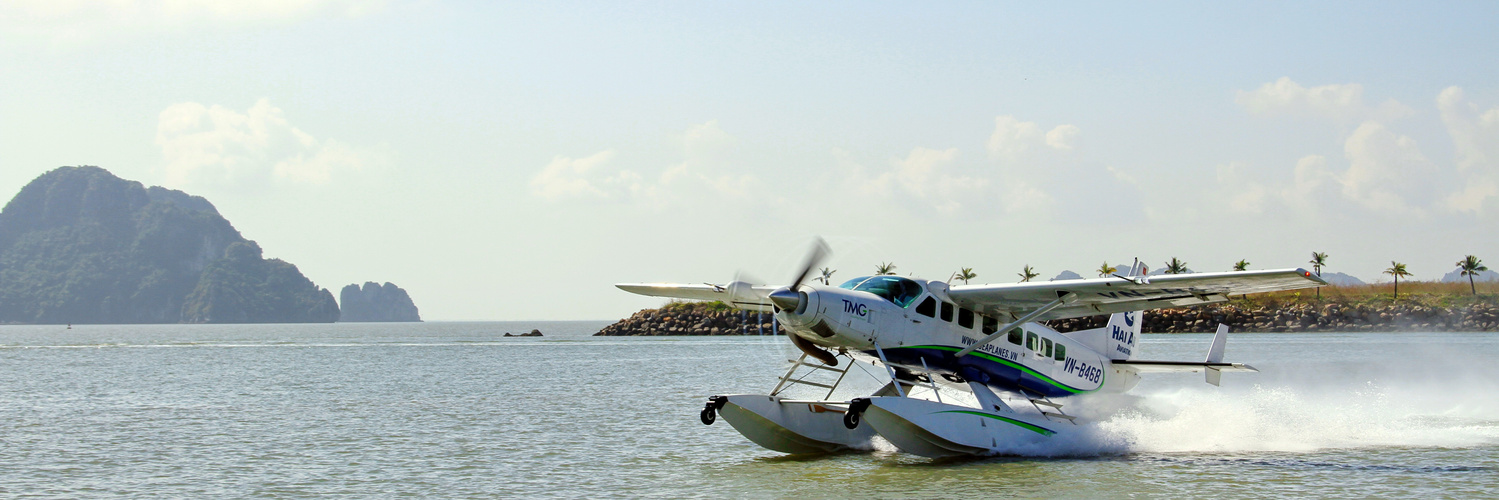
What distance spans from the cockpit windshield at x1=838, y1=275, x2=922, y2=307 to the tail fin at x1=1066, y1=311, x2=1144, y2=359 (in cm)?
491

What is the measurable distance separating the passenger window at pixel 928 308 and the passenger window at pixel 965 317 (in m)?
0.60

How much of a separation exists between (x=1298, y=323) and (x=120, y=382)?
78005 millimetres

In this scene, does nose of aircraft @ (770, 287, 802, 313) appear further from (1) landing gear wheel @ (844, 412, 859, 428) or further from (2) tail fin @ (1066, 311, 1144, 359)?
(2) tail fin @ (1066, 311, 1144, 359)

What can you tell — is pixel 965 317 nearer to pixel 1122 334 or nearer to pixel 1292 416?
pixel 1122 334

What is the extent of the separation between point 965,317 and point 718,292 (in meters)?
3.80

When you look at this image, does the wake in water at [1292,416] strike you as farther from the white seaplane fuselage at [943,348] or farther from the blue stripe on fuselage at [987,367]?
the white seaplane fuselage at [943,348]

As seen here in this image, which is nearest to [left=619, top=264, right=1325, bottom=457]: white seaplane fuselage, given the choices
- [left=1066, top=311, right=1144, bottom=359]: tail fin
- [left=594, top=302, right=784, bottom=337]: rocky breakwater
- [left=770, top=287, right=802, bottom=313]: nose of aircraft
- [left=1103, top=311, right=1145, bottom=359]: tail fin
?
[left=770, top=287, right=802, bottom=313]: nose of aircraft

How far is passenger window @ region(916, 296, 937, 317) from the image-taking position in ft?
50.9

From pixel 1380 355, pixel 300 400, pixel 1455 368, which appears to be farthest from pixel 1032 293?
pixel 1380 355

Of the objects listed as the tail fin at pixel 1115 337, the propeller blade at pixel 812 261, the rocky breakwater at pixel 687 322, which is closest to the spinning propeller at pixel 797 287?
the propeller blade at pixel 812 261

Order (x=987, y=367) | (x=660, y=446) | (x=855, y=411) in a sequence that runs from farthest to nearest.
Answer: (x=660, y=446), (x=987, y=367), (x=855, y=411)

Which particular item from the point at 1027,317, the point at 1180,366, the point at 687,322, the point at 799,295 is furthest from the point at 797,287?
the point at 687,322

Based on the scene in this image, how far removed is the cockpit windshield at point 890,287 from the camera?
15167 millimetres

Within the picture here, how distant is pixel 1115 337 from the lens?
19.5 metres
